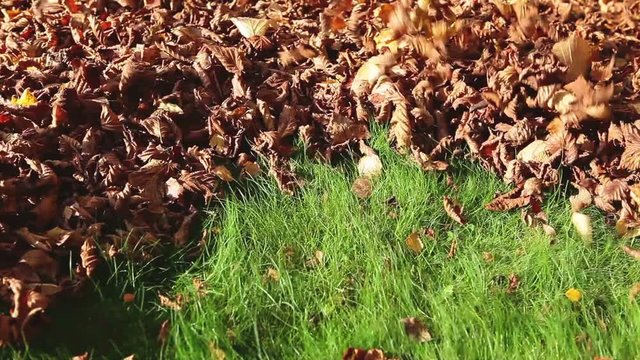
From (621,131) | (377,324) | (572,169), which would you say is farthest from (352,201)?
(621,131)

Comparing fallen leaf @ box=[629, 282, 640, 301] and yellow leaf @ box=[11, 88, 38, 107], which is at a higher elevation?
yellow leaf @ box=[11, 88, 38, 107]

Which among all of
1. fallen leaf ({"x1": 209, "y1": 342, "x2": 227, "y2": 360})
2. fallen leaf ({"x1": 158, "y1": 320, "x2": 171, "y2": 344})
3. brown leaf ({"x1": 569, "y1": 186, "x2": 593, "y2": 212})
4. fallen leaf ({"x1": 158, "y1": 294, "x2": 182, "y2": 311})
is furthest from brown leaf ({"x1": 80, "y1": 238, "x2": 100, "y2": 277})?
brown leaf ({"x1": 569, "y1": 186, "x2": 593, "y2": 212})

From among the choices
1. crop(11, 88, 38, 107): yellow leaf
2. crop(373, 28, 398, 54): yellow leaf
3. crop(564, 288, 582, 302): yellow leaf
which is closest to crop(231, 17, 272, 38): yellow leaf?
crop(373, 28, 398, 54): yellow leaf

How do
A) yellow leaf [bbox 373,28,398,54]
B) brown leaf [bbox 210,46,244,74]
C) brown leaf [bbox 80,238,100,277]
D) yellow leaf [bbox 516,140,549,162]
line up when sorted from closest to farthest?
brown leaf [bbox 80,238,100,277], yellow leaf [bbox 516,140,549,162], brown leaf [bbox 210,46,244,74], yellow leaf [bbox 373,28,398,54]

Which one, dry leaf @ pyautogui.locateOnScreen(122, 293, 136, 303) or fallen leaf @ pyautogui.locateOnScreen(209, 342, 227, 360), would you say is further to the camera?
dry leaf @ pyautogui.locateOnScreen(122, 293, 136, 303)

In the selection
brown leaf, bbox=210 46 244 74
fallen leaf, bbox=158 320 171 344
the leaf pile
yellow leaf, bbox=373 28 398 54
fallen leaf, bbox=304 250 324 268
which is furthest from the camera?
yellow leaf, bbox=373 28 398 54

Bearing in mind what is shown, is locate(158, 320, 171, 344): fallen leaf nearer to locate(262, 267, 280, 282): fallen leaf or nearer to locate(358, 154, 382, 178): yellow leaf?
locate(262, 267, 280, 282): fallen leaf

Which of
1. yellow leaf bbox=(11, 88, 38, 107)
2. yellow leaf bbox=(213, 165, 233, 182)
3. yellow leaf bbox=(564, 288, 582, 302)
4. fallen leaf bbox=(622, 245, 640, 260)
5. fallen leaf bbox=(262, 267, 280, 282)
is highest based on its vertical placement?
yellow leaf bbox=(11, 88, 38, 107)

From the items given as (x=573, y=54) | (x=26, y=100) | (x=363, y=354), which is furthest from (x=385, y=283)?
(x=26, y=100)

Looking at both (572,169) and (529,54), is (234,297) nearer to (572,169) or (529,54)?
(572,169)
